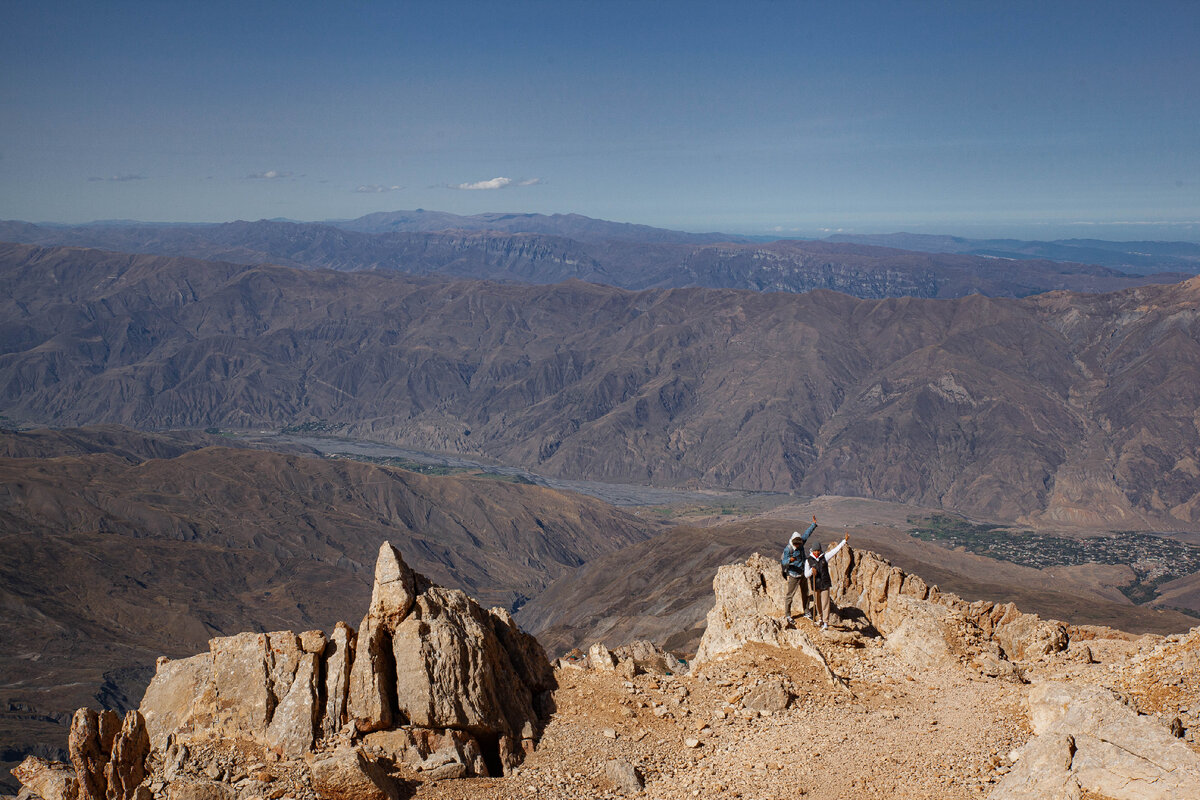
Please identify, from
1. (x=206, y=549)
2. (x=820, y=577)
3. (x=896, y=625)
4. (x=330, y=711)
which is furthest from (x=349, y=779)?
(x=206, y=549)

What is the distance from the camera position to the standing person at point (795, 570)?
21.0m

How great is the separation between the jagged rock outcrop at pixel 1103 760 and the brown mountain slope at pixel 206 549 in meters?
74.5

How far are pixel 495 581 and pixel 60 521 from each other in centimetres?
7099

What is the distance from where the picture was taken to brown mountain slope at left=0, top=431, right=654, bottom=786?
89.2 m

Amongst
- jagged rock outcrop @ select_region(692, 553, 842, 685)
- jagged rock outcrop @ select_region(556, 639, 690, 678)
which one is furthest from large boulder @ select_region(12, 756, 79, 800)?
jagged rock outcrop @ select_region(692, 553, 842, 685)

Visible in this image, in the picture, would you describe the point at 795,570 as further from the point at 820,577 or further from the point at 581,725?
the point at 581,725

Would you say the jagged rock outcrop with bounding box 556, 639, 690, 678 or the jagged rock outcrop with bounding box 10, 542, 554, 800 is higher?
the jagged rock outcrop with bounding box 10, 542, 554, 800

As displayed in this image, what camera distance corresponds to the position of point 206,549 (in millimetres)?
130250

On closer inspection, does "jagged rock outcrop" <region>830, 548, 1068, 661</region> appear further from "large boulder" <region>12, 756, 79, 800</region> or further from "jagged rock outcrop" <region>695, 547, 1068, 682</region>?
"large boulder" <region>12, 756, 79, 800</region>

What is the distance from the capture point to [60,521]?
133 m

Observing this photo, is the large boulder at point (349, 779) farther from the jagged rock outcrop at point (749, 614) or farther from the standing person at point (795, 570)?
the standing person at point (795, 570)

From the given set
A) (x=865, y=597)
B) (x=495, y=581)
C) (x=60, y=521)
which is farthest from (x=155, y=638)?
(x=865, y=597)

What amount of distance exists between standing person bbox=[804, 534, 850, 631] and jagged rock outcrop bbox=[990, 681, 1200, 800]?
7.56 meters

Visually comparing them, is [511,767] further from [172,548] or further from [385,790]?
[172,548]
